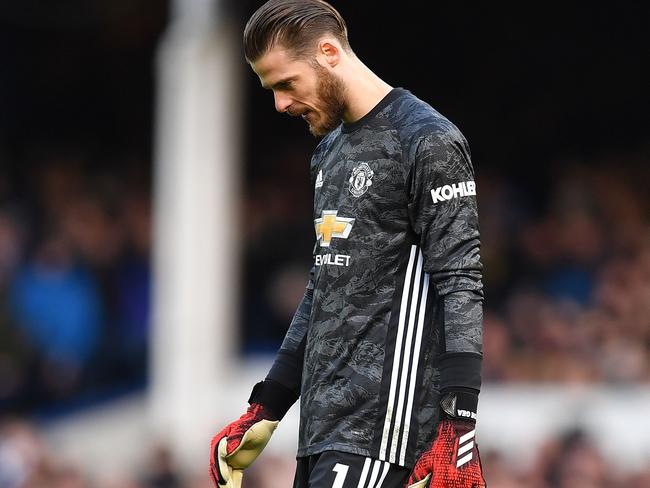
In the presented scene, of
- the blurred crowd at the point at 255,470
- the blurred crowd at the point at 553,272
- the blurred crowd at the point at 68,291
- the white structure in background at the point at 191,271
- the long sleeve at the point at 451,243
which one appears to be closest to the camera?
the long sleeve at the point at 451,243

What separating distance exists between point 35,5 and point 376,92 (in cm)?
1103

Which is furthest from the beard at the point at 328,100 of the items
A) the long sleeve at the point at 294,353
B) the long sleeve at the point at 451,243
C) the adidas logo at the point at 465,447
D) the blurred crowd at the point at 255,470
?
the blurred crowd at the point at 255,470

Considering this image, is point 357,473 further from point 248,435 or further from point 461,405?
point 248,435

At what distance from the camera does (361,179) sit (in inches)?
156

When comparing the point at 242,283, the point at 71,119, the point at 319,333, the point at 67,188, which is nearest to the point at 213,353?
the point at 242,283

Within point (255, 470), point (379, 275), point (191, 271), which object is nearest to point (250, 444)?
point (379, 275)

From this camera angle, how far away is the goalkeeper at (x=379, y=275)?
3.74m

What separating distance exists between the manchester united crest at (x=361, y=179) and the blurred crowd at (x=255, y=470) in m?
4.70

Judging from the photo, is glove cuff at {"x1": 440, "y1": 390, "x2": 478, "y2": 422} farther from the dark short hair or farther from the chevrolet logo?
the dark short hair

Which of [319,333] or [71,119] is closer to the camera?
[319,333]

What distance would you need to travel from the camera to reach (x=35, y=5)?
14.4m

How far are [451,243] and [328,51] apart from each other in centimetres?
67

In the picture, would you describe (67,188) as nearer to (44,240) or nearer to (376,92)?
(44,240)

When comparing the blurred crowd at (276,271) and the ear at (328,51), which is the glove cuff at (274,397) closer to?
the ear at (328,51)
